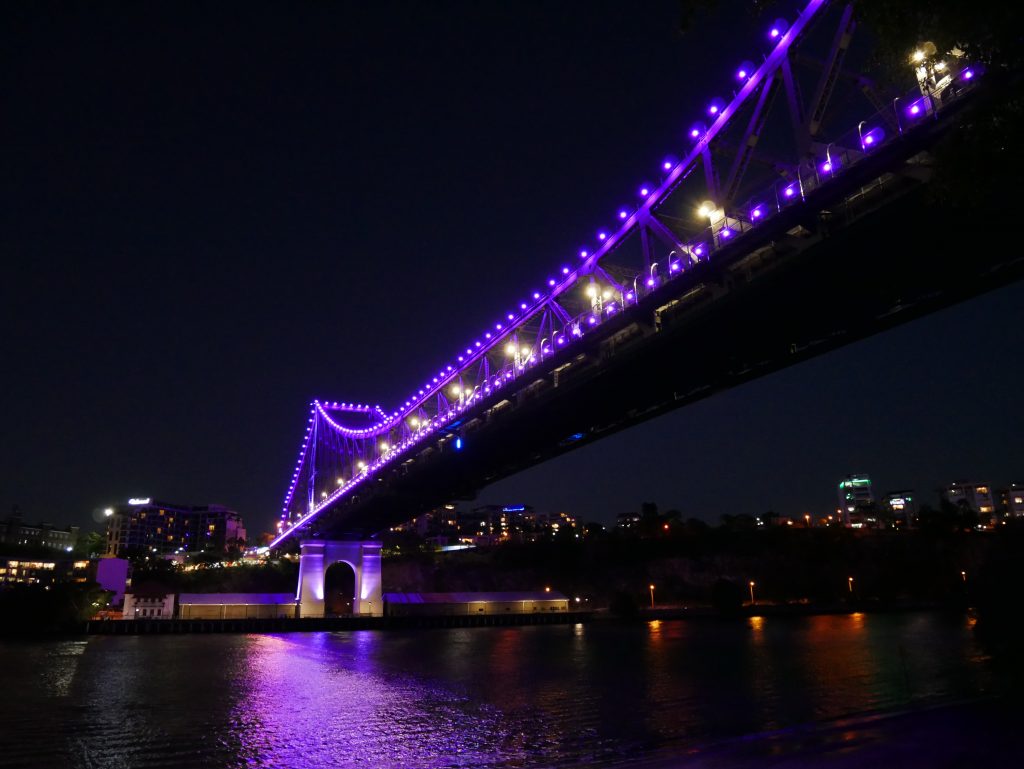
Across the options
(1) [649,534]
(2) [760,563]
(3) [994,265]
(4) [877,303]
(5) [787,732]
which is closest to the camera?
(5) [787,732]

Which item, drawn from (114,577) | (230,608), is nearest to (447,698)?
(230,608)

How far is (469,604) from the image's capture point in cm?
7669

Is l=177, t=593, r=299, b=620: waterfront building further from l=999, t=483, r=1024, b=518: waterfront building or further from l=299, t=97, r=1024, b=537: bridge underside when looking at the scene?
l=999, t=483, r=1024, b=518: waterfront building

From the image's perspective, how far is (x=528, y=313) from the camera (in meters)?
45.8

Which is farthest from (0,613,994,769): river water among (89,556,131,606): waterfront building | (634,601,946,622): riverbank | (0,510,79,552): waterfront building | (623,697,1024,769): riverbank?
(0,510,79,552): waterfront building

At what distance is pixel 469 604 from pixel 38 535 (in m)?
152

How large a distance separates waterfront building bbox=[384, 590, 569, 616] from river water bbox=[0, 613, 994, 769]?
99.0 ft

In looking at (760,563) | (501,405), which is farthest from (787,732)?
(760,563)

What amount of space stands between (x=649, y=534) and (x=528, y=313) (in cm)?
7082

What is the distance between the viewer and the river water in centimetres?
1580

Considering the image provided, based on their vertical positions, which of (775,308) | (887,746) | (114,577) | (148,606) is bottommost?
(887,746)

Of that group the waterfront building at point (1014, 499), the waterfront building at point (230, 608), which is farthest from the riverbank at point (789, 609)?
the waterfront building at point (1014, 499)

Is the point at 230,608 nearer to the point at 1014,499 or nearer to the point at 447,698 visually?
the point at 447,698

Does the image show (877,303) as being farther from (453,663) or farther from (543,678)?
(453,663)
